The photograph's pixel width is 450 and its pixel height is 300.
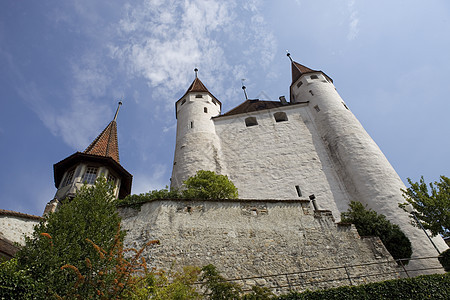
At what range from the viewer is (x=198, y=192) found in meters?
13.9

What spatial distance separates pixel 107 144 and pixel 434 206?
1847 cm

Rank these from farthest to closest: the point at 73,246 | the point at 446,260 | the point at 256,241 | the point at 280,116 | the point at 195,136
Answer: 1. the point at 280,116
2. the point at 195,136
3. the point at 256,241
4. the point at 446,260
5. the point at 73,246

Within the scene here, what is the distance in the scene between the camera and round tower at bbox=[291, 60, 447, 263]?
49.3ft

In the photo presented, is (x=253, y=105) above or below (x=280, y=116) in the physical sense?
above

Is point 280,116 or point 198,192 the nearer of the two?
point 198,192

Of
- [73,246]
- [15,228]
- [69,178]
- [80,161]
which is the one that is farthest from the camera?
[80,161]

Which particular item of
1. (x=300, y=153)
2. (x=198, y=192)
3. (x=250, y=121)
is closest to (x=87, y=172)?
(x=198, y=192)

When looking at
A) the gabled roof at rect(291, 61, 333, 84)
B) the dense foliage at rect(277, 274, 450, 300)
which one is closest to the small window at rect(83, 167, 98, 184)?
the dense foliage at rect(277, 274, 450, 300)

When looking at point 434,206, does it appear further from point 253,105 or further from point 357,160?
point 253,105

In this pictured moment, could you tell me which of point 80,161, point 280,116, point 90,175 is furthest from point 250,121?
point 80,161

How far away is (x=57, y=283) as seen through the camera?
23.0ft

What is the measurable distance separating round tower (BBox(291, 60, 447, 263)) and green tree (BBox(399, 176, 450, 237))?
202 cm

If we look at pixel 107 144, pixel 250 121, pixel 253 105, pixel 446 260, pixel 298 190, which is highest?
pixel 253 105

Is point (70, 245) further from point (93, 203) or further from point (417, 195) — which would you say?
point (417, 195)
